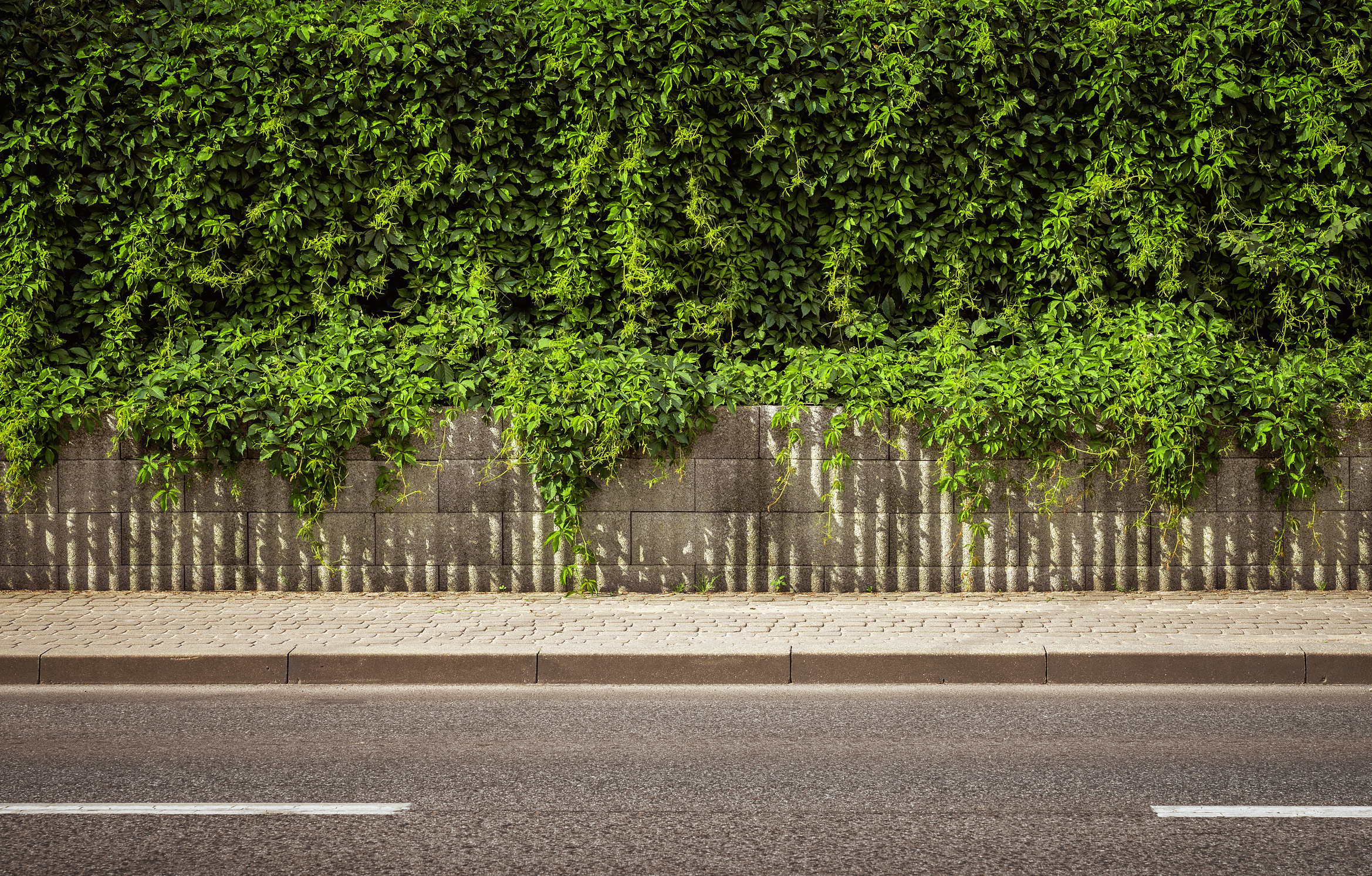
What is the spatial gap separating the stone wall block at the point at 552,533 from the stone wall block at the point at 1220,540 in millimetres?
4253

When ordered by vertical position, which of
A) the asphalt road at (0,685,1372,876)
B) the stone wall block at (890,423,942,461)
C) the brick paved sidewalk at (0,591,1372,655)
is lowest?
the asphalt road at (0,685,1372,876)

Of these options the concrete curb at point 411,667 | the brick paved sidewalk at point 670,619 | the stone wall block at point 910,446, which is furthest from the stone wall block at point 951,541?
the concrete curb at point 411,667

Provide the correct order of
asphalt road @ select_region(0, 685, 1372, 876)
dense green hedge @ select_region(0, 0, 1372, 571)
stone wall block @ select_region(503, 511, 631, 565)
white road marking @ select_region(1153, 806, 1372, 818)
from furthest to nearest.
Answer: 1. dense green hedge @ select_region(0, 0, 1372, 571)
2. stone wall block @ select_region(503, 511, 631, 565)
3. white road marking @ select_region(1153, 806, 1372, 818)
4. asphalt road @ select_region(0, 685, 1372, 876)

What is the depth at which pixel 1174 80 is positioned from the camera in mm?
9117

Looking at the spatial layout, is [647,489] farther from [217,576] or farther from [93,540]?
[93,540]

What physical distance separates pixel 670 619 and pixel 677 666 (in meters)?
0.99

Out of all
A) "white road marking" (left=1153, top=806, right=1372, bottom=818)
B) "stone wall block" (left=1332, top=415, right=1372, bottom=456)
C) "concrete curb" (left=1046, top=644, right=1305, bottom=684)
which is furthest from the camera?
"stone wall block" (left=1332, top=415, right=1372, bottom=456)

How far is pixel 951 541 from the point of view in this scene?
844 cm

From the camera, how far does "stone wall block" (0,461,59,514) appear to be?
8.46 m

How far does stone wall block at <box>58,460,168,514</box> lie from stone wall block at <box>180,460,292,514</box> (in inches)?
5.3

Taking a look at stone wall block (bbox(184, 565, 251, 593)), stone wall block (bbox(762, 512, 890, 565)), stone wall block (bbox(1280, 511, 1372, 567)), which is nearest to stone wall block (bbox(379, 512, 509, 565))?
stone wall block (bbox(184, 565, 251, 593))

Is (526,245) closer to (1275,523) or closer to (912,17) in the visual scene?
(912,17)

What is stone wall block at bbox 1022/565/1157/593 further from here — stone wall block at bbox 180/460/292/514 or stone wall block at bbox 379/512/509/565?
stone wall block at bbox 180/460/292/514

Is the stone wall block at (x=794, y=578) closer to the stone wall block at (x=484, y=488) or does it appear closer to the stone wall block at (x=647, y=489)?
the stone wall block at (x=647, y=489)
